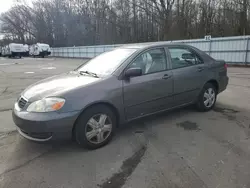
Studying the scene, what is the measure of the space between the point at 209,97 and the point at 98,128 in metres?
2.78

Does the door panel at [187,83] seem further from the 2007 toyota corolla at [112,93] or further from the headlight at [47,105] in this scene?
the headlight at [47,105]

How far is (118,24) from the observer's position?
3369 centimetres

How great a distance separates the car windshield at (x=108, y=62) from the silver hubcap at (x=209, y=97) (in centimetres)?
203

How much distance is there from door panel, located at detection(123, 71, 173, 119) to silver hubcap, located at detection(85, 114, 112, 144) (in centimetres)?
40

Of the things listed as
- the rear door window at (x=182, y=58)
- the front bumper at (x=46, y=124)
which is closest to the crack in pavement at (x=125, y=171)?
the front bumper at (x=46, y=124)

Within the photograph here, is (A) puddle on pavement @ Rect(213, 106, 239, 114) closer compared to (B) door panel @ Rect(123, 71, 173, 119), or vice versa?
(B) door panel @ Rect(123, 71, 173, 119)

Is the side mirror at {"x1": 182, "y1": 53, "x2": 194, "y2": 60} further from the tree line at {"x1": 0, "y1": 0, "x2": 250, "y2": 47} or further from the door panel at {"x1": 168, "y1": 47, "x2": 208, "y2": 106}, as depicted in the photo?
the tree line at {"x1": 0, "y1": 0, "x2": 250, "y2": 47}

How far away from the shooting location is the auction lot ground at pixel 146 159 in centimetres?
244

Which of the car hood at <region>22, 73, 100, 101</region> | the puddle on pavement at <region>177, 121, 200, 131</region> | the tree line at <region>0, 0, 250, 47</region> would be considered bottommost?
the puddle on pavement at <region>177, 121, 200, 131</region>

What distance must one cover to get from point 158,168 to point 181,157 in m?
0.43

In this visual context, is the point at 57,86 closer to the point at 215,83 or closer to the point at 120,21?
the point at 215,83

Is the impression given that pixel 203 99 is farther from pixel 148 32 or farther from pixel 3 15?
pixel 3 15

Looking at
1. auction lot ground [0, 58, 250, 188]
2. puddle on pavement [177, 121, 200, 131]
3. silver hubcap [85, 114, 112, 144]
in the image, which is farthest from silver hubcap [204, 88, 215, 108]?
silver hubcap [85, 114, 112, 144]

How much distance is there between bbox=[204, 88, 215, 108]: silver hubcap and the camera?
466cm
